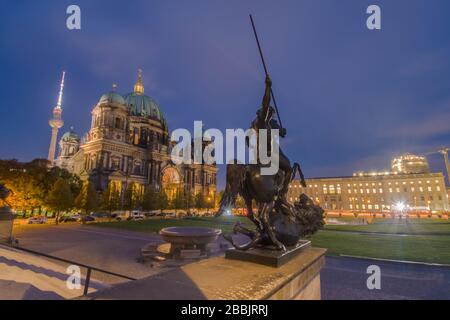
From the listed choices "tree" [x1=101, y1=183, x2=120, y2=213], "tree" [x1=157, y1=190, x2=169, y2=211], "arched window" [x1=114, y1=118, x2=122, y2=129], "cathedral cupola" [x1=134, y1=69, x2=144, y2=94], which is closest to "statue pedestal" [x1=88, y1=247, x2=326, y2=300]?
"tree" [x1=101, y1=183, x2=120, y2=213]

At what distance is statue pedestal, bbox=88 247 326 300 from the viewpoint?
300 cm

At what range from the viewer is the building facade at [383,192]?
102188 millimetres

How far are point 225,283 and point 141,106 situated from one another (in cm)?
9422

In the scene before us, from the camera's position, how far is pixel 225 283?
3.51 meters

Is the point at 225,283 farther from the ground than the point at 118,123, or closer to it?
closer to it

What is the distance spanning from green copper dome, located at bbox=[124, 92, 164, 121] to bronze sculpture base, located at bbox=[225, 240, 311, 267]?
8913cm

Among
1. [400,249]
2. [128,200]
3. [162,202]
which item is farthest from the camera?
[162,202]

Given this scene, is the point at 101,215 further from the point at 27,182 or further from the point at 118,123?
the point at 118,123

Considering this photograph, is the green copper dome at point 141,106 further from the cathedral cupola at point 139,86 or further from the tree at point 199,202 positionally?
the tree at point 199,202

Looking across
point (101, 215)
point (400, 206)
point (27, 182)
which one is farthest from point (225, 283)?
point (400, 206)

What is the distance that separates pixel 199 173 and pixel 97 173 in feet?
139

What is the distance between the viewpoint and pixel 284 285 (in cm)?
364

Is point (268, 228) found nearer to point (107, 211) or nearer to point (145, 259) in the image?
point (145, 259)
